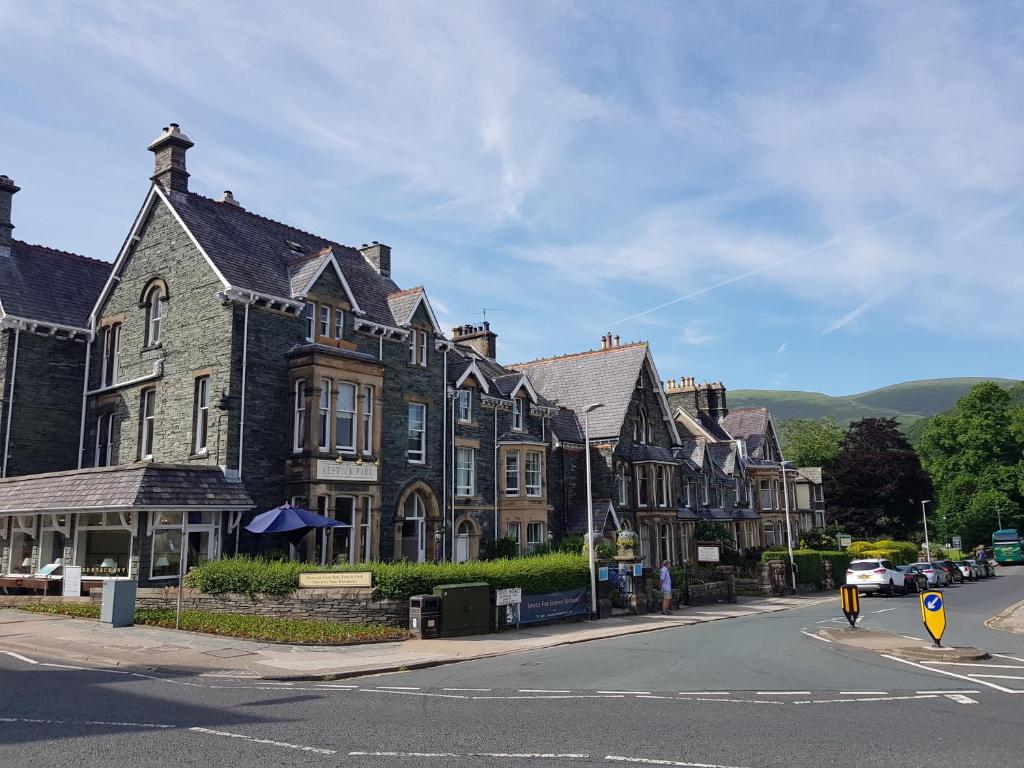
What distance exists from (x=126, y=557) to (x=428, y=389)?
12.7m

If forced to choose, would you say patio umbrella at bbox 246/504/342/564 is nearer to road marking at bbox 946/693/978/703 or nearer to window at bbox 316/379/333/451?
window at bbox 316/379/333/451

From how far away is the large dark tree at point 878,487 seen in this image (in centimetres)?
7356

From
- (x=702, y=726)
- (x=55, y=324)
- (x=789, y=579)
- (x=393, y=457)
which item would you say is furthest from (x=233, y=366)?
(x=789, y=579)

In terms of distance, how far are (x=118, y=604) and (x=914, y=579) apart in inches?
1413

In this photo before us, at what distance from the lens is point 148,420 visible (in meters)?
28.4

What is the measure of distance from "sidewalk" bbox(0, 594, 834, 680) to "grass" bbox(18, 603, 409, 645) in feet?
1.31

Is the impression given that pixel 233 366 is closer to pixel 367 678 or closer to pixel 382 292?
pixel 382 292

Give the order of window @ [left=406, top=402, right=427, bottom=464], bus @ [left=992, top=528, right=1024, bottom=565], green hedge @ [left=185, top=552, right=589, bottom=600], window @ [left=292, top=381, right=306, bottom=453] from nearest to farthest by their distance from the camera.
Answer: green hedge @ [left=185, top=552, right=589, bottom=600] → window @ [left=292, top=381, right=306, bottom=453] → window @ [left=406, top=402, right=427, bottom=464] → bus @ [left=992, top=528, right=1024, bottom=565]

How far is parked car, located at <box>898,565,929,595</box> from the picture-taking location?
39222mm

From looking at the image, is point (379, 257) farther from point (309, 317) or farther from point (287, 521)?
point (287, 521)

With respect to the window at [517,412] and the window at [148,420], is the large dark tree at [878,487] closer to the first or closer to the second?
the window at [517,412]

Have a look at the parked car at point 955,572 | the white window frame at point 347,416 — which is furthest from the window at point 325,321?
the parked car at point 955,572

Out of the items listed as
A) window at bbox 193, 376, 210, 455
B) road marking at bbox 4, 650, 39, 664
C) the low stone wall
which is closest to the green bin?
the low stone wall

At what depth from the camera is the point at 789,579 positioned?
1725 inches
